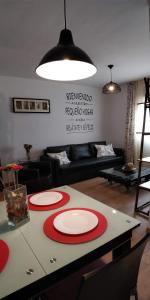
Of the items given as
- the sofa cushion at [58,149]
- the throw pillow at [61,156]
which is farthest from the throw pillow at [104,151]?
the throw pillow at [61,156]

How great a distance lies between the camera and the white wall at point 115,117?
203 inches

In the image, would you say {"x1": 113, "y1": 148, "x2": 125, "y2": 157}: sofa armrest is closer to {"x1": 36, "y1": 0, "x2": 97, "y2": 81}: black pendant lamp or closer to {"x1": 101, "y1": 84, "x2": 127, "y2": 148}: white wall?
{"x1": 101, "y1": 84, "x2": 127, "y2": 148}: white wall

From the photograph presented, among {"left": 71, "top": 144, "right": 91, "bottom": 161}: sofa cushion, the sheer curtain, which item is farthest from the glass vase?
the sheer curtain

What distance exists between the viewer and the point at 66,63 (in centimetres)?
131

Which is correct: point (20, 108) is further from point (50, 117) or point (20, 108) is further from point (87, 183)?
point (87, 183)

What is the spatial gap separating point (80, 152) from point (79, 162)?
508 mm

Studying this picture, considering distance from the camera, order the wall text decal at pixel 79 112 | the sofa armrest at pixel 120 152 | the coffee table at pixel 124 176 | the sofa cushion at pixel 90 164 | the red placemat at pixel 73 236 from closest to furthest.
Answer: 1. the red placemat at pixel 73 236
2. the coffee table at pixel 124 176
3. the sofa cushion at pixel 90 164
4. the wall text decal at pixel 79 112
5. the sofa armrest at pixel 120 152

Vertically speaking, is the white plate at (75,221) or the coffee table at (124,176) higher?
the white plate at (75,221)

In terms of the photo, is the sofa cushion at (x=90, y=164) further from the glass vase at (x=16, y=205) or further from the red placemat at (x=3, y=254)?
the red placemat at (x=3, y=254)

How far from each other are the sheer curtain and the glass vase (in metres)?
4.24

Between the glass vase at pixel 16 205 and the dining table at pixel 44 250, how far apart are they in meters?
0.04

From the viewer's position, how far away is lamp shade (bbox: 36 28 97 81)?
1013 millimetres

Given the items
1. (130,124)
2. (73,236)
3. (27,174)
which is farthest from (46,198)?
(130,124)

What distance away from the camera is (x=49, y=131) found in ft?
14.7
